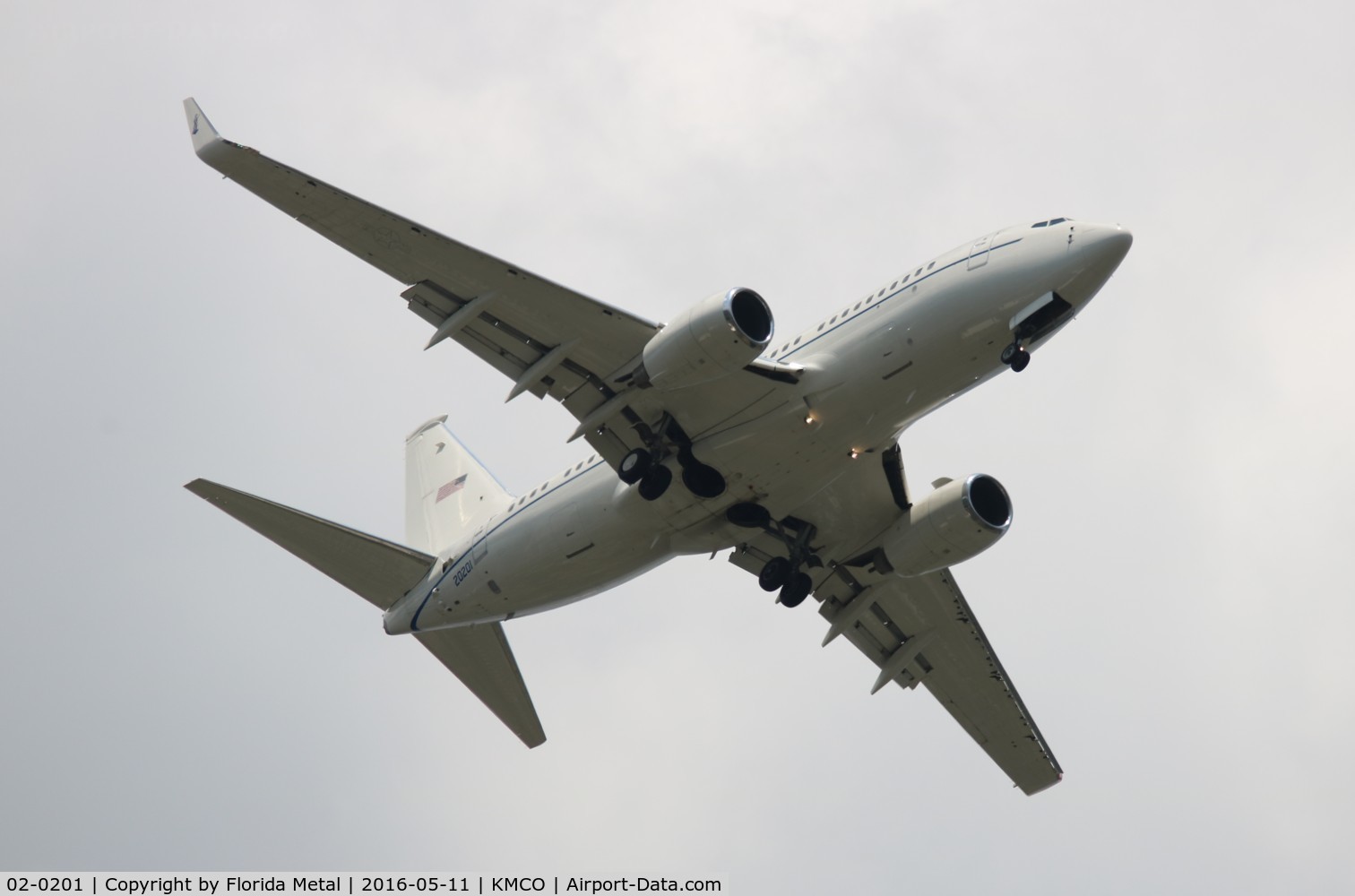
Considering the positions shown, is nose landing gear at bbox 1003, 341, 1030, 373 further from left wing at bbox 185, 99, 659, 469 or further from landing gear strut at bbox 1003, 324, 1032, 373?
left wing at bbox 185, 99, 659, 469

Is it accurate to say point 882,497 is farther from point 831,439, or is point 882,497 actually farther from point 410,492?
point 410,492

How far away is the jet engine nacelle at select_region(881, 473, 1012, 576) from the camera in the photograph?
32.2 m

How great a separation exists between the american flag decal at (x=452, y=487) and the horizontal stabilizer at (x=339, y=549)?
488cm

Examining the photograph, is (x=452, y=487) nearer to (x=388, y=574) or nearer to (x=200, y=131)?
(x=388, y=574)

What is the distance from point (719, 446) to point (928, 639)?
32.3 ft

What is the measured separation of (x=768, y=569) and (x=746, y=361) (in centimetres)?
778

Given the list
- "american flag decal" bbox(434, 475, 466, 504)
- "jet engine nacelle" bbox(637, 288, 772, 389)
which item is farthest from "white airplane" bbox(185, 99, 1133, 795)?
"american flag decal" bbox(434, 475, 466, 504)

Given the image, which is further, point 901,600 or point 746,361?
point 901,600

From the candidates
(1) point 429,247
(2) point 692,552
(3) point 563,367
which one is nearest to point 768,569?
(2) point 692,552

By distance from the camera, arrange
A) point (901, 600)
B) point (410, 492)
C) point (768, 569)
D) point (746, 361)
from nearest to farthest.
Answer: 1. point (746, 361)
2. point (768, 569)
3. point (901, 600)
4. point (410, 492)

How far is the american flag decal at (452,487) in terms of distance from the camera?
3931cm

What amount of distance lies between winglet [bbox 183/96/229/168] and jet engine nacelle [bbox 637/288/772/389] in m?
8.69

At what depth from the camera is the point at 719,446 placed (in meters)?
30.4

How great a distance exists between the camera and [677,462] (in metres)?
30.7
